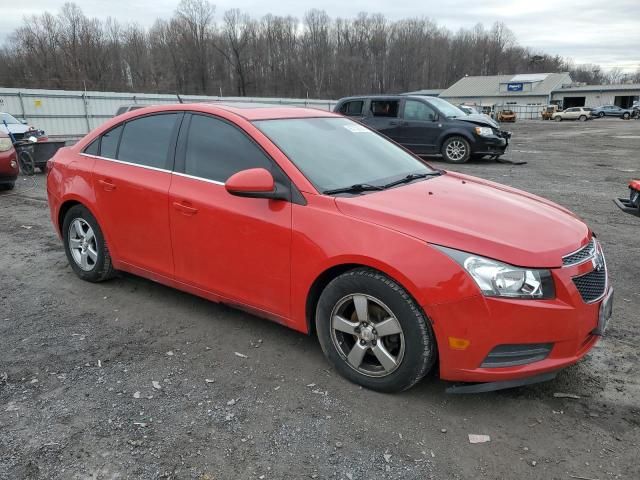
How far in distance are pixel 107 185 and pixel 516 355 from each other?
3.42m

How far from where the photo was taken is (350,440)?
2664mm

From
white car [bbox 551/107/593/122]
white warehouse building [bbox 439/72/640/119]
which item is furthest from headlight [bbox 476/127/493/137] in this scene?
white warehouse building [bbox 439/72/640/119]

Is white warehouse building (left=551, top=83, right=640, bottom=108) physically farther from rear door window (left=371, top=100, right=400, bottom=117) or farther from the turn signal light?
the turn signal light

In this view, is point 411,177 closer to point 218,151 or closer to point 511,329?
point 218,151

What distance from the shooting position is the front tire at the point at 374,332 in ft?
9.21

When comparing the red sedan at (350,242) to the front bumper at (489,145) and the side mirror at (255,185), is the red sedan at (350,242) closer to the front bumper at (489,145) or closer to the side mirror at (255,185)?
the side mirror at (255,185)

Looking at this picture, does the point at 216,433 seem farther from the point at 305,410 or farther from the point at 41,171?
the point at 41,171

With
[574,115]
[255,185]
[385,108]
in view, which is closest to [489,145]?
[385,108]

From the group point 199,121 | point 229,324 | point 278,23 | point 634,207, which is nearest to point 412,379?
point 229,324

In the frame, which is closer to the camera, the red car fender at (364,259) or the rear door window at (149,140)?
the red car fender at (364,259)

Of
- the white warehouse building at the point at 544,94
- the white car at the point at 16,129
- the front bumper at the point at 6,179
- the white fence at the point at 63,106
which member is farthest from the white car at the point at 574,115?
the front bumper at the point at 6,179

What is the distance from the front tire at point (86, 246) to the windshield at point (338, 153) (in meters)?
1.99

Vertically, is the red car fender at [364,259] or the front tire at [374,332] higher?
the red car fender at [364,259]

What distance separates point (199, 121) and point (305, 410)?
7.39 feet
